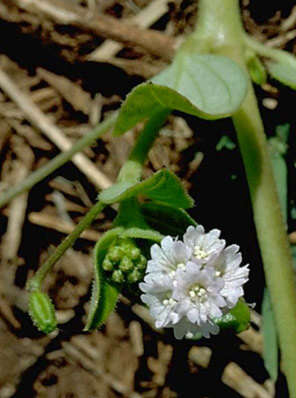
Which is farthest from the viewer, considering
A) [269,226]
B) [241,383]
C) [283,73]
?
[241,383]

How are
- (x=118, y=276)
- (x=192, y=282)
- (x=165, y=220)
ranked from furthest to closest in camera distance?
(x=165, y=220)
(x=118, y=276)
(x=192, y=282)

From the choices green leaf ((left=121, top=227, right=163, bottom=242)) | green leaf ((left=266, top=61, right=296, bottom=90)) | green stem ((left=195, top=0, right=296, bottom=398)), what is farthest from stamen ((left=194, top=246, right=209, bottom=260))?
green leaf ((left=266, top=61, right=296, bottom=90))

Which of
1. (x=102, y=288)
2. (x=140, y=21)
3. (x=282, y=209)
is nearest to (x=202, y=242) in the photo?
(x=102, y=288)

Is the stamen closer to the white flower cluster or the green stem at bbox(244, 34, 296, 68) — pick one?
the white flower cluster

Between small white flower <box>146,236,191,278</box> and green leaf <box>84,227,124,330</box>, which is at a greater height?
small white flower <box>146,236,191,278</box>

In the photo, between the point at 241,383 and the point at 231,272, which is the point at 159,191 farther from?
the point at 241,383

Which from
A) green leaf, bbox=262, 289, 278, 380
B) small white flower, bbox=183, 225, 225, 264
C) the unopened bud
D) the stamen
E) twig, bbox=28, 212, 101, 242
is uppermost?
small white flower, bbox=183, 225, 225, 264

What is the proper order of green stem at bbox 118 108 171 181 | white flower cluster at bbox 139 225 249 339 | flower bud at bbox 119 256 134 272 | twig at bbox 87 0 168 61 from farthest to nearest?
twig at bbox 87 0 168 61, green stem at bbox 118 108 171 181, flower bud at bbox 119 256 134 272, white flower cluster at bbox 139 225 249 339
